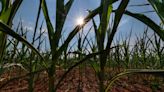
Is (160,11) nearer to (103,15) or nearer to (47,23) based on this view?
(103,15)

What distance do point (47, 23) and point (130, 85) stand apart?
74.0 inches

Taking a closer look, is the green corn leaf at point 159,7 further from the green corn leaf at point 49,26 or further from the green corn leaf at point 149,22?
the green corn leaf at point 49,26

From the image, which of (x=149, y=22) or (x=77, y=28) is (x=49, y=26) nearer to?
(x=77, y=28)

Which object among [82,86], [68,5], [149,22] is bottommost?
[82,86]

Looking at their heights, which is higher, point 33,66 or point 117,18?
point 117,18

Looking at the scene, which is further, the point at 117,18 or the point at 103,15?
the point at 103,15

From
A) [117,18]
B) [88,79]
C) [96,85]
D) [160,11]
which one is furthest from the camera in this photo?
[88,79]

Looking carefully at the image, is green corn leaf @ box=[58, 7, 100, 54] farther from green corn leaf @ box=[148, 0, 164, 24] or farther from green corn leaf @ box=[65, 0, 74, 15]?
green corn leaf @ box=[148, 0, 164, 24]

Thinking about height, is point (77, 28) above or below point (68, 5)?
below

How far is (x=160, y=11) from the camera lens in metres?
0.97

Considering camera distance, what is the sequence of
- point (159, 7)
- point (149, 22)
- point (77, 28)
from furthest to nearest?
point (77, 28)
point (149, 22)
point (159, 7)

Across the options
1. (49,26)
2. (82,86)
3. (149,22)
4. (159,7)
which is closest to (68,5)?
(49,26)

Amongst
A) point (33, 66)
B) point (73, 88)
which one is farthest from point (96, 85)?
point (33, 66)

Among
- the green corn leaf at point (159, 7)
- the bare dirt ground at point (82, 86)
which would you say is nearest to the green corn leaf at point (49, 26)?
the green corn leaf at point (159, 7)
